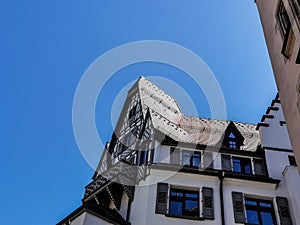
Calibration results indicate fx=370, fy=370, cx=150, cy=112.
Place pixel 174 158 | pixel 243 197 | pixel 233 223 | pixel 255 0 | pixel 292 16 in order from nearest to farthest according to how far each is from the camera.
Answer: pixel 292 16, pixel 255 0, pixel 233 223, pixel 243 197, pixel 174 158

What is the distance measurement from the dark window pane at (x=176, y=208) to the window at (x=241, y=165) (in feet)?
12.3

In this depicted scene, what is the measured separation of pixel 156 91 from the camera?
26.7m

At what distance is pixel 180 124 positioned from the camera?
75.4ft

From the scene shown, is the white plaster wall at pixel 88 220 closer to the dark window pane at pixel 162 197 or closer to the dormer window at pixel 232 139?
the dark window pane at pixel 162 197

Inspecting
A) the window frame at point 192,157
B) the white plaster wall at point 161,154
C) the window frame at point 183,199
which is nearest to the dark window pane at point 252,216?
the window frame at point 183,199

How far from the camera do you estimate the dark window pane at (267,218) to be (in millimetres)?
16372

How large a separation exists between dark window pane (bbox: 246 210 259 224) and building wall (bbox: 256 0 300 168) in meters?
6.57

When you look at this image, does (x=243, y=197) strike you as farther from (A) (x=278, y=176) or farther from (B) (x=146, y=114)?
(B) (x=146, y=114)

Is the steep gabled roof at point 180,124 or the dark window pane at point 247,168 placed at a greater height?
the steep gabled roof at point 180,124

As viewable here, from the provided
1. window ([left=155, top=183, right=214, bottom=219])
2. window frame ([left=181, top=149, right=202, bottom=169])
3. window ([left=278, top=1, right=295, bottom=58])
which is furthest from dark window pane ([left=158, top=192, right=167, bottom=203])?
window ([left=278, top=1, right=295, bottom=58])

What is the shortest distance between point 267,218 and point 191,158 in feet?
14.8

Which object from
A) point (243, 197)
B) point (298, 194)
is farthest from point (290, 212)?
point (243, 197)

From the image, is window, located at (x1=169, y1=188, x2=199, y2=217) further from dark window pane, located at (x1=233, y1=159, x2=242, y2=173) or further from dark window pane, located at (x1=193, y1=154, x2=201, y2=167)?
dark window pane, located at (x1=233, y1=159, x2=242, y2=173)

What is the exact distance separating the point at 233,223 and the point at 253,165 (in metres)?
3.92
